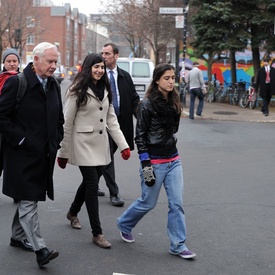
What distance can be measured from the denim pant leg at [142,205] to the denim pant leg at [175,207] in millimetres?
100

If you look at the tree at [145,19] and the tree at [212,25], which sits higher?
the tree at [145,19]

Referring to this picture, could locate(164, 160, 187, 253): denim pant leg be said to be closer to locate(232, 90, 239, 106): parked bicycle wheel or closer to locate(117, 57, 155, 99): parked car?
locate(117, 57, 155, 99): parked car

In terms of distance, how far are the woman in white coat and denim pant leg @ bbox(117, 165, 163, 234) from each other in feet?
0.83

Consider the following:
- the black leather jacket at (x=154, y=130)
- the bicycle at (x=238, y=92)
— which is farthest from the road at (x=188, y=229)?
the bicycle at (x=238, y=92)

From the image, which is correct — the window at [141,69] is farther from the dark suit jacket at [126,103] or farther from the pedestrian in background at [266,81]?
the dark suit jacket at [126,103]

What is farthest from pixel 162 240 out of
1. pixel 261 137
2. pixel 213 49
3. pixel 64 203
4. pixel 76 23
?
pixel 76 23

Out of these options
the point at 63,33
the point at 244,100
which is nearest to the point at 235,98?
the point at 244,100

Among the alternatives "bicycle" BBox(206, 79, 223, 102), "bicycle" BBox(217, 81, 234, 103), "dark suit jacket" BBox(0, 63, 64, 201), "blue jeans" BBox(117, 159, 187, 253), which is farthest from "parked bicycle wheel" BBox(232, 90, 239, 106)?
"dark suit jacket" BBox(0, 63, 64, 201)

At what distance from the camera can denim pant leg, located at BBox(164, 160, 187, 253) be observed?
4.48 m

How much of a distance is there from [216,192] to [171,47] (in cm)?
3666

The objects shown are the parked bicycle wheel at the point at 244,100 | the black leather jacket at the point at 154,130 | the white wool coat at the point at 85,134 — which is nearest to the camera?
the black leather jacket at the point at 154,130

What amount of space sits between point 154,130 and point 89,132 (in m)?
0.69

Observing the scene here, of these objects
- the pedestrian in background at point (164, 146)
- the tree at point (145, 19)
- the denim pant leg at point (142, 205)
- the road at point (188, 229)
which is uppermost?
the tree at point (145, 19)

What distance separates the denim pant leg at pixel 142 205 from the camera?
454cm
